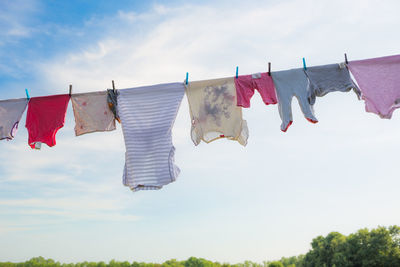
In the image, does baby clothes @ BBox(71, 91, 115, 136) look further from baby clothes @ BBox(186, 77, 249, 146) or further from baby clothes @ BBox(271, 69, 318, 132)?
baby clothes @ BBox(271, 69, 318, 132)

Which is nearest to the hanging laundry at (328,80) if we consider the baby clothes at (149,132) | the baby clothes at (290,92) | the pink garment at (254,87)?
the baby clothes at (290,92)

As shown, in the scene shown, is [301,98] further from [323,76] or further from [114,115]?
[114,115]

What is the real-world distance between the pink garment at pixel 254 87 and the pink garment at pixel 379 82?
145cm

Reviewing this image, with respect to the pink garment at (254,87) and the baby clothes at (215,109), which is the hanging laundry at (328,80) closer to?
the pink garment at (254,87)

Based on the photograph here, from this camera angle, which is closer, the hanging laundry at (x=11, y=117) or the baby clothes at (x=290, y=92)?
the baby clothes at (x=290, y=92)

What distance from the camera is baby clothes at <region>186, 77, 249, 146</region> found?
6.54 m

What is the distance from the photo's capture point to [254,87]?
21.3ft

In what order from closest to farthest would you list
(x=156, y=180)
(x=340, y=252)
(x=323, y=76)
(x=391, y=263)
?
(x=156, y=180) < (x=323, y=76) < (x=391, y=263) < (x=340, y=252)

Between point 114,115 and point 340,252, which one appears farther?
point 340,252

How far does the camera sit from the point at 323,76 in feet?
21.3

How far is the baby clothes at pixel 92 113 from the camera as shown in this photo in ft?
22.0

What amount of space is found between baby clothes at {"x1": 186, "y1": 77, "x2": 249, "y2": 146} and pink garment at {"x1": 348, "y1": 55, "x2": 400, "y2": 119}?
2148 mm

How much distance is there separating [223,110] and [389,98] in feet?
9.47

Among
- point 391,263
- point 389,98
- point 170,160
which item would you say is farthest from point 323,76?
point 391,263
